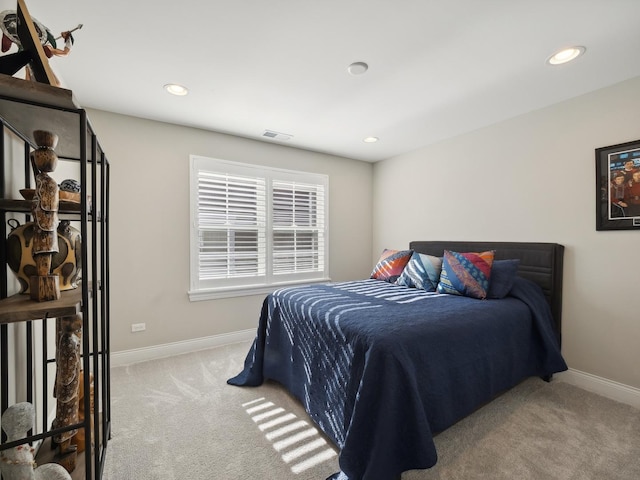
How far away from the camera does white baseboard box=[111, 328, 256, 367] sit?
2881mm

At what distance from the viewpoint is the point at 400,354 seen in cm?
150

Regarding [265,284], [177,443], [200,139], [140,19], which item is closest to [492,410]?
[177,443]

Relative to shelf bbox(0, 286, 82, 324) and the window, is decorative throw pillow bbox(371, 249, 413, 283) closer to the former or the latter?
the window

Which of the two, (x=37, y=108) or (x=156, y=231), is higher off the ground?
(x=37, y=108)

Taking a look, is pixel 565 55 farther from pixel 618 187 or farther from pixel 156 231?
pixel 156 231

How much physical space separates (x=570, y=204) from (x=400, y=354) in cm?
222

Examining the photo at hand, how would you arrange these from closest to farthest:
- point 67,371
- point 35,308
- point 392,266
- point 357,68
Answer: point 35,308 → point 67,371 → point 357,68 → point 392,266

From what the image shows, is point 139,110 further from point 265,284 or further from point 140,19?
point 265,284

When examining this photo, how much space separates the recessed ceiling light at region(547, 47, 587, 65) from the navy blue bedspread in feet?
5.45

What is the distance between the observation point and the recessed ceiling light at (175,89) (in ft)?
7.68

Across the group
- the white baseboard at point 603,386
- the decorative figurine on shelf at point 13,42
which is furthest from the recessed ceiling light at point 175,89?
the white baseboard at point 603,386

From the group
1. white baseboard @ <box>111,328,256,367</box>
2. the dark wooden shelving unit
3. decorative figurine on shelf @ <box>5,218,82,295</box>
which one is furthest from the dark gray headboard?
decorative figurine on shelf @ <box>5,218,82,295</box>

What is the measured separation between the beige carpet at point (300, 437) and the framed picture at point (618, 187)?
54.6 inches

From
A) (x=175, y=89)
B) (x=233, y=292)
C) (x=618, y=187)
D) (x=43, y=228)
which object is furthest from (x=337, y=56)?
(x=233, y=292)
